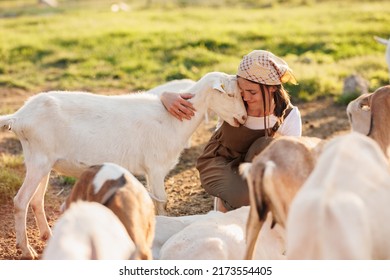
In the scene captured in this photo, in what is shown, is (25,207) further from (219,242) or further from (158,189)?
(219,242)

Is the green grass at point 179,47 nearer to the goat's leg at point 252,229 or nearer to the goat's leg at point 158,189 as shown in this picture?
the goat's leg at point 158,189

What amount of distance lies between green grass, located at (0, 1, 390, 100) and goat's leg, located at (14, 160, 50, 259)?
5879mm

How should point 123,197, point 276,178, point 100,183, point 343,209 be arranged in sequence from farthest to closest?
1. point 100,183
2. point 123,197
3. point 276,178
4. point 343,209

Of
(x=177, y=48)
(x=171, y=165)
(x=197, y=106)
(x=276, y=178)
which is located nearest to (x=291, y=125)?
Result: (x=197, y=106)

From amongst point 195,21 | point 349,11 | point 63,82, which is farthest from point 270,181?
point 349,11

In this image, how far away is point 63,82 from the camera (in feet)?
41.3

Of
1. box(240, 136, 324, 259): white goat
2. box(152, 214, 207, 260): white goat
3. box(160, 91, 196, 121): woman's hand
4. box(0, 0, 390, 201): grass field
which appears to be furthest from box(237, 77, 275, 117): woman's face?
box(0, 0, 390, 201): grass field

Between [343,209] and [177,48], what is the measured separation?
1197 centimetres

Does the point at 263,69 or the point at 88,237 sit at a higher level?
the point at 263,69

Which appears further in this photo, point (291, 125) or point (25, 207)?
point (291, 125)

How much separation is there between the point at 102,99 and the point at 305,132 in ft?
11.8

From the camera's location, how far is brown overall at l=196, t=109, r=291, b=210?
6281mm

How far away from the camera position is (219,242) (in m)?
4.82

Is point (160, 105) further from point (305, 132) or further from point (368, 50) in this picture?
point (368, 50)
